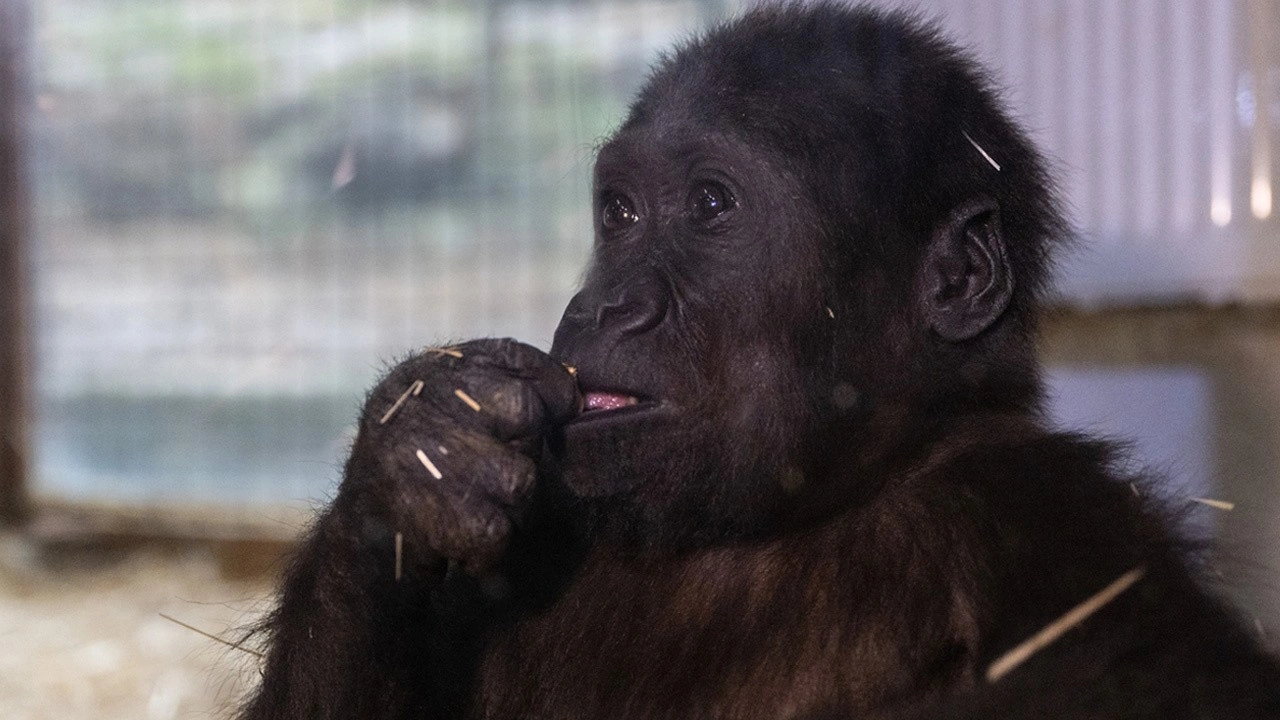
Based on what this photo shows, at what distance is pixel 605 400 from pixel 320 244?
454 cm

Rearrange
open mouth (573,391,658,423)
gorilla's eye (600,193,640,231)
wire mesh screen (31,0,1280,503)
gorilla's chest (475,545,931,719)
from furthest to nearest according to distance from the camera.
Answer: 1. wire mesh screen (31,0,1280,503)
2. gorilla's eye (600,193,640,231)
3. open mouth (573,391,658,423)
4. gorilla's chest (475,545,931,719)

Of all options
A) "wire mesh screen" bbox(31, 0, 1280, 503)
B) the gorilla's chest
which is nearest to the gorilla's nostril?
the gorilla's chest

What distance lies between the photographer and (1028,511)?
2471 mm

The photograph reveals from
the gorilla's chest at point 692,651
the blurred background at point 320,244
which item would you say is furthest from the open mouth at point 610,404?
the blurred background at point 320,244

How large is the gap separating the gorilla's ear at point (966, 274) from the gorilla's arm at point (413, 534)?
86 centimetres

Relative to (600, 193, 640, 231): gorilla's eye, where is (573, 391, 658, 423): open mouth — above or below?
below

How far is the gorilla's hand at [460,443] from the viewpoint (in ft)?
8.11

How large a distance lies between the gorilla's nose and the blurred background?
8.19 ft

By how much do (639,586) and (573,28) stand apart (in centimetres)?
400

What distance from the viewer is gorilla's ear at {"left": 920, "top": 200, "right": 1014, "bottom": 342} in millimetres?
2990

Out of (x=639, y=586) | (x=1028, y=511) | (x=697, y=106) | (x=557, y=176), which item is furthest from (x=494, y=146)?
(x=1028, y=511)

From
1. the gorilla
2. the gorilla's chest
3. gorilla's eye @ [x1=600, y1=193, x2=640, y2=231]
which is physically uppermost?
gorilla's eye @ [x1=600, y1=193, x2=640, y2=231]

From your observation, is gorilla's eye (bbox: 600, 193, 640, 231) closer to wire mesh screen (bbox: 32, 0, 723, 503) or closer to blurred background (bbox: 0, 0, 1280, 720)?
blurred background (bbox: 0, 0, 1280, 720)

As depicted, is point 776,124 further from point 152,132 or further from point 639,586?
point 152,132
